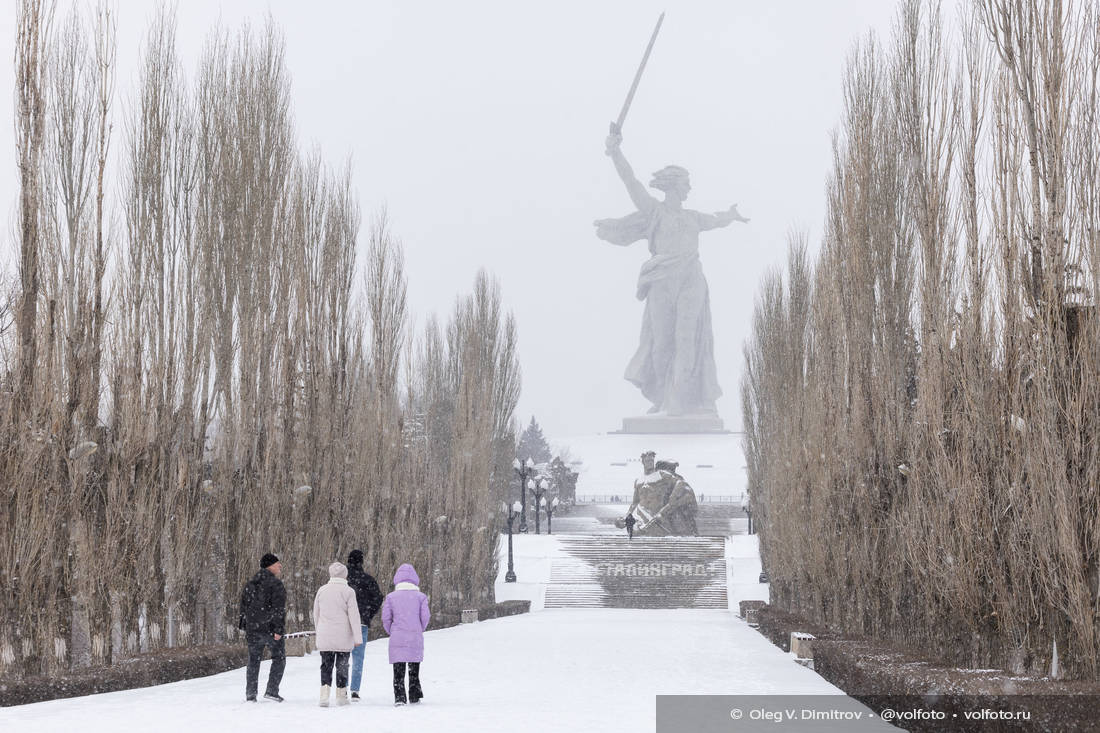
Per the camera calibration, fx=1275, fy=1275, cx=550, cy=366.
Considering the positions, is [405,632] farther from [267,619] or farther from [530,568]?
[530,568]

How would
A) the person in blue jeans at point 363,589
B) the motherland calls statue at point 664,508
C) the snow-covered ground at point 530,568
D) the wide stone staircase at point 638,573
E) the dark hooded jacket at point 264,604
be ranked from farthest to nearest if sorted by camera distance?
the motherland calls statue at point 664,508 < the snow-covered ground at point 530,568 < the wide stone staircase at point 638,573 < the person in blue jeans at point 363,589 < the dark hooded jacket at point 264,604

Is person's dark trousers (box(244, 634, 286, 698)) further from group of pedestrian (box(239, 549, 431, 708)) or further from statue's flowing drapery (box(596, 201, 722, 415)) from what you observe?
statue's flowing drapery (box(596, 201, 722, 415))

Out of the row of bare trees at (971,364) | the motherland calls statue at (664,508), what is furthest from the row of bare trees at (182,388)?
the motherland calls statue at (664,508)

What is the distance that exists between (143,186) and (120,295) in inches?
59.1

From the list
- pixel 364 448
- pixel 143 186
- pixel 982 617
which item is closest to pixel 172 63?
pixel 143 186

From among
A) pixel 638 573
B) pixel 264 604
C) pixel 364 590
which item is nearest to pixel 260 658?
pixel 264 604

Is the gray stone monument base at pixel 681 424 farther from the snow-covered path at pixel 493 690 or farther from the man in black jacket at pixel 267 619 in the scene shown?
the man in black jacket at pixel 267 619

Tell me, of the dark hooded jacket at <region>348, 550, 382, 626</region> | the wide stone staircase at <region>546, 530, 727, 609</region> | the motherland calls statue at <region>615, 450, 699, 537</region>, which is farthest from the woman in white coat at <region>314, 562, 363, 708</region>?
the motherland calls statue at <region>615, 450, 699, 537</region>

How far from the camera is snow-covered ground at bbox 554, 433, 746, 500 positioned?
210ft

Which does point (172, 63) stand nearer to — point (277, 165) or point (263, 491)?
point (277, 165)

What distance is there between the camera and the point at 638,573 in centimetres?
3669

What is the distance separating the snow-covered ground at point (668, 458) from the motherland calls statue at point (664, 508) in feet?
52.8

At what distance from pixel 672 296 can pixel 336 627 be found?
57179mm

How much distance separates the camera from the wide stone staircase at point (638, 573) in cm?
3394
